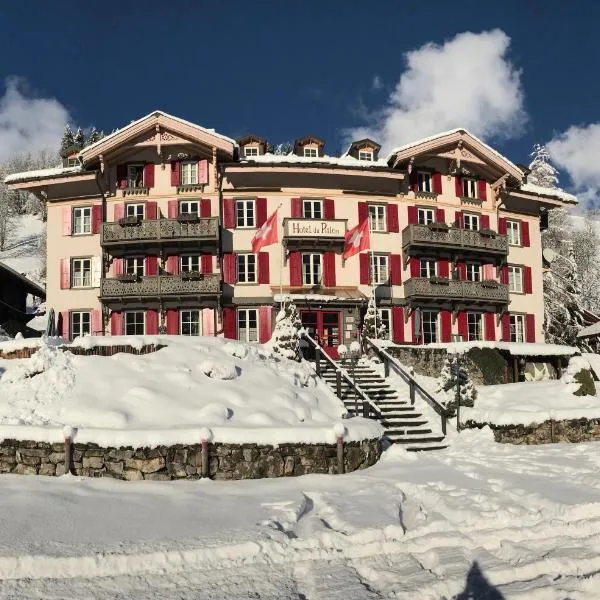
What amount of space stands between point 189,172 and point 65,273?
8.14 metres

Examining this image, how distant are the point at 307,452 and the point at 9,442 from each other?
5942 millimetres

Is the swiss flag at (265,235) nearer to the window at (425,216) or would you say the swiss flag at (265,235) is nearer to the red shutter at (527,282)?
the window at (425,216)

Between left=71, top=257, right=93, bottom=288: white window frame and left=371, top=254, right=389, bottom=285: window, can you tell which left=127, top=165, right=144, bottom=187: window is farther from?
left=371, top=254, right=389, bottom=285: window

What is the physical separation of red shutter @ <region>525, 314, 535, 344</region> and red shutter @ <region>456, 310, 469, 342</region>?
395cm

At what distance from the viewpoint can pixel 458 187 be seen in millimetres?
31609

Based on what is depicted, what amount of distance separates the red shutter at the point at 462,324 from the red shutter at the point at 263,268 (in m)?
10.5

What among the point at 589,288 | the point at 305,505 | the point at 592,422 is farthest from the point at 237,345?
the point at 589,288

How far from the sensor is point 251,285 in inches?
1123

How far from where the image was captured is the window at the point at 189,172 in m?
29.2

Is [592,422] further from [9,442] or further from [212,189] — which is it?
[212,189]

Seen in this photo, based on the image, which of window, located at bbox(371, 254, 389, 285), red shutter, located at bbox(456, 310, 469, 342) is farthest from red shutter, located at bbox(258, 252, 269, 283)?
red shutter, located at bbox(456, 310, 469, 342)

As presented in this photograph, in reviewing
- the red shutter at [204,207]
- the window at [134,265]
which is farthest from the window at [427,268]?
the window at [134,265]

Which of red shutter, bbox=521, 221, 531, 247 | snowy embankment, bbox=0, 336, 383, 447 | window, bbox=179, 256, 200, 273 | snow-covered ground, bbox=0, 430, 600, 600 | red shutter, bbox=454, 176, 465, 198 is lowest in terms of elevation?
snow-covered ground, bbox=0, 430, 600, 600

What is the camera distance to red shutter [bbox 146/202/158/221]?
28.9m
